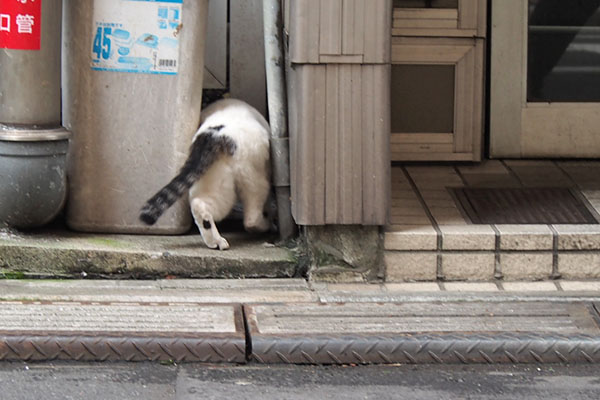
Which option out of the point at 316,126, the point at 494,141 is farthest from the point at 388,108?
the point at 494,141

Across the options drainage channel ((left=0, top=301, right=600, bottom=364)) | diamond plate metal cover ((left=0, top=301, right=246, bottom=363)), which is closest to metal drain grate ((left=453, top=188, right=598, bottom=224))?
drainage channel ((left=0, top=301, right=600, bottom=364))

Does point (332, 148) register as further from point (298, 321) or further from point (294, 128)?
point (298, 321)

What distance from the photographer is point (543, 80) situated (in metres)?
6.70

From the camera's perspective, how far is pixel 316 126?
16.8ft

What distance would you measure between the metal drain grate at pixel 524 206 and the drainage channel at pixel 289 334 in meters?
0.84

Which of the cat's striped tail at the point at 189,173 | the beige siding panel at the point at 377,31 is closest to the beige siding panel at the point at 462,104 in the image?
the beige siding panel at the point at 377,31

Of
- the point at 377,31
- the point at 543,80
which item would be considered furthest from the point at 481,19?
the point at 377,31

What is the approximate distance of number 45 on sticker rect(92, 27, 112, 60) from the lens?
217 inches

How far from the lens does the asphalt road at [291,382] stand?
400cm

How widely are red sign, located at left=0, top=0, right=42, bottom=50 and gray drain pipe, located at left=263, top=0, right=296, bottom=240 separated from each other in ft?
4.15

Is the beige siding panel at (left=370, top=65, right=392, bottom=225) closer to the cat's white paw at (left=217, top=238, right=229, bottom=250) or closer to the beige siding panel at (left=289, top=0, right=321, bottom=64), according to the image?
the beige siding panel at (left=289, top=0, right=321, bottom=64)

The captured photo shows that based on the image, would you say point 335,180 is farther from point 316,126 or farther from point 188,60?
point 188,60

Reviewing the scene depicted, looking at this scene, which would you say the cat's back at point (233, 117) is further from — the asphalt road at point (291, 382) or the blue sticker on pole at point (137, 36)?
the asphalt road at point (291, 382)

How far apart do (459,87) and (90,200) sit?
2460mm
